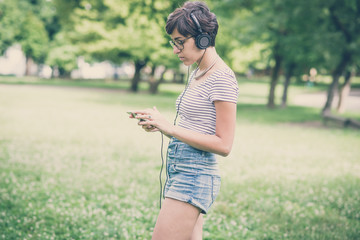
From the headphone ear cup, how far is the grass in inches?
132

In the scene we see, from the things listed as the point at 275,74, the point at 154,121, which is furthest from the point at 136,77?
the point at 154,121

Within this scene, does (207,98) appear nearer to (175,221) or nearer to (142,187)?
(175,221)

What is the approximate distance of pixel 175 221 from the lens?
2707mm

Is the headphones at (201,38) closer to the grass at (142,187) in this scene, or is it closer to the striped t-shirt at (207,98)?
the striped t-shirt at (207,98)

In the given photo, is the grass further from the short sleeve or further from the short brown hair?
the short brown hair

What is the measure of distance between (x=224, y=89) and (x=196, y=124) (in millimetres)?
383

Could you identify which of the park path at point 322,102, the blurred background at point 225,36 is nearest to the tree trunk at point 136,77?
the blurred background at point 225,36

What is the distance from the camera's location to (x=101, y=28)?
37.7 m

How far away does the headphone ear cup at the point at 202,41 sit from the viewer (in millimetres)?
2701

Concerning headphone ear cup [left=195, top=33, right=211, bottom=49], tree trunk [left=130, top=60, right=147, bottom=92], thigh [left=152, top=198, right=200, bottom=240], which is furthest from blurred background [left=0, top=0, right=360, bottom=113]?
thigh [left=152, top=198, right=200, bottom=240]

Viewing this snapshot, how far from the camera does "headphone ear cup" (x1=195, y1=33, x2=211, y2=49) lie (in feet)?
8.86

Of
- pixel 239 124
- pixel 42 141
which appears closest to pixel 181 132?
pixel 42 141

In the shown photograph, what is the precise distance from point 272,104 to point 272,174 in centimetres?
1941

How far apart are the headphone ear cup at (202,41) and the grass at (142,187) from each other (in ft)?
11.0
